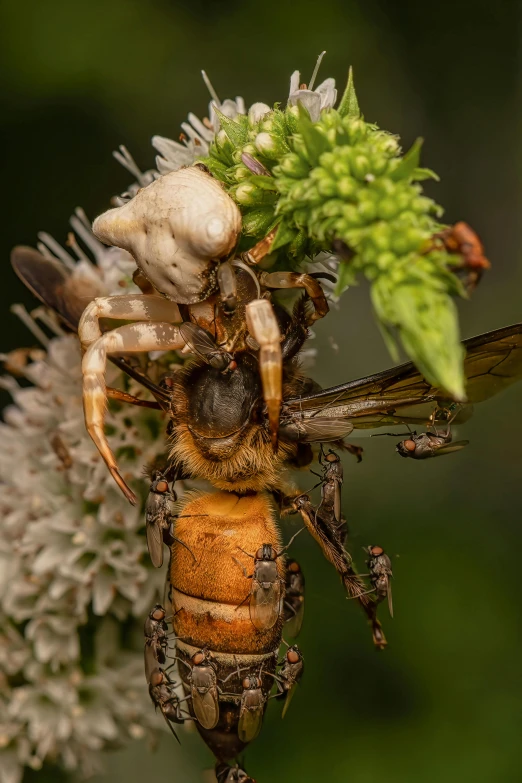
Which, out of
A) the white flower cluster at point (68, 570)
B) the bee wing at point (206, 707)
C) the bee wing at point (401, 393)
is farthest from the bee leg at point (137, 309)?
the bee wing at point (206, 707)

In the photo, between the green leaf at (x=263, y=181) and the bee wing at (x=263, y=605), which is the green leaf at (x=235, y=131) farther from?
the bee wing at (x=263, y=605)

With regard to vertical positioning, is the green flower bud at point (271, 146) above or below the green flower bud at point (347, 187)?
above

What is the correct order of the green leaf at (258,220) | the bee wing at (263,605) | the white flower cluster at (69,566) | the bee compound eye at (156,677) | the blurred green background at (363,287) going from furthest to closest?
1. the blurred green background at (363,287)
2. the white flower cluster at (69,566)
3. the bee compound eye at (156,677)
4. the green leaf at (258,220)
5. the bee wing at (263,605)

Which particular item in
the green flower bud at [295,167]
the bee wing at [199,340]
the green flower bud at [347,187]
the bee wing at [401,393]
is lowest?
the bee wing at [401,393]

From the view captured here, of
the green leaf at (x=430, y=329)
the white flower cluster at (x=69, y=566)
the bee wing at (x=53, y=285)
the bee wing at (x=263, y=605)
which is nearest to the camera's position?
the green leaf at (x=430, y=329)

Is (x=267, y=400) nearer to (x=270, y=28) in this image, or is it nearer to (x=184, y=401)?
(x=184, y=401)

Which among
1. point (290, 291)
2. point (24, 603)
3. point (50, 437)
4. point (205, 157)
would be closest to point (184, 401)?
point (290, 291)

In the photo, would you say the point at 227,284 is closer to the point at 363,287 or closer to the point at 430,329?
the point at 430,329
